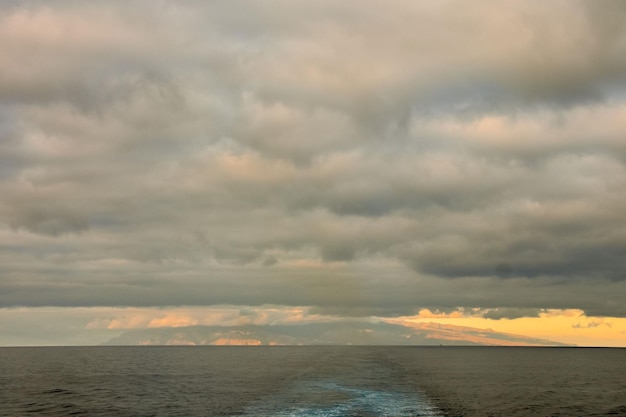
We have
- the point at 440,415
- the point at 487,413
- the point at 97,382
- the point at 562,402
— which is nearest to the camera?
the point at 440,415

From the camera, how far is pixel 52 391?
365ft

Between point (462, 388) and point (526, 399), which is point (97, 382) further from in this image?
point (526, 399)

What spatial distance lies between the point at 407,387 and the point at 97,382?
7423 centimetres

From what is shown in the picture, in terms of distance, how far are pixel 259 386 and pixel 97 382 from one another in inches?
1773

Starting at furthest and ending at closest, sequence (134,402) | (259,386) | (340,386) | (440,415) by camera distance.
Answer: (259,386) < (340,386) < (134,402) < (440,415)

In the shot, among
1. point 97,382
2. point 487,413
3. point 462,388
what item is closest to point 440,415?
point 487,413

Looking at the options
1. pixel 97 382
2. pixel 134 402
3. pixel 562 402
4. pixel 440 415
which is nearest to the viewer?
pixel 440 415

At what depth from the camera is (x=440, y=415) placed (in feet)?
240

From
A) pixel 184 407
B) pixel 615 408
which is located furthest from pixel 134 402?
pixel 615 408

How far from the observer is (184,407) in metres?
83.4

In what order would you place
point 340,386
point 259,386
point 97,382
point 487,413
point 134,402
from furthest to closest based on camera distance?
point 97,382, point 259,386, point 340,386, point 134,402, point 487,413

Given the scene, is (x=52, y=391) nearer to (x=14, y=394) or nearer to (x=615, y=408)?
(x=14, y=394)

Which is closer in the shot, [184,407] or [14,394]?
[184,407]

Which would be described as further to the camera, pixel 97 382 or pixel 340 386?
pixel 97 382
